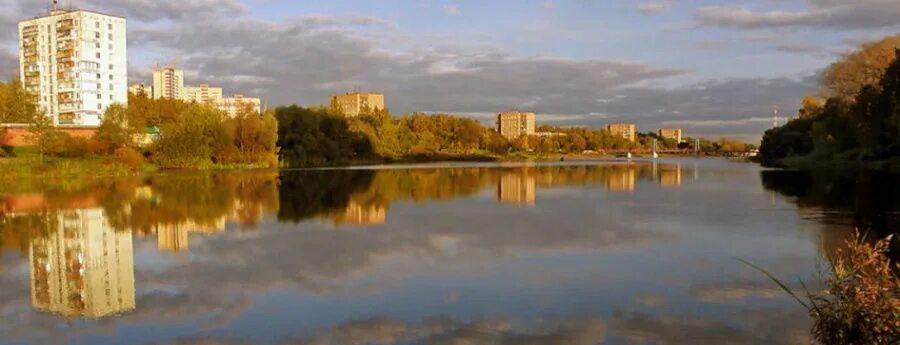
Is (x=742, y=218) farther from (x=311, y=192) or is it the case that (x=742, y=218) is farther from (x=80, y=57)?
(x=80, y=57)

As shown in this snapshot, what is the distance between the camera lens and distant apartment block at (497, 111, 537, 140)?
16438 cm

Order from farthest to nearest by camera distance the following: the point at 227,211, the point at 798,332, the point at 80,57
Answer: the point at 80,57 < the point at 227,211 < the point at 798,332

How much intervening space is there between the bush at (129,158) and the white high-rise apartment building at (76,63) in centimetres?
2876

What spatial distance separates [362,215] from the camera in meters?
16.1

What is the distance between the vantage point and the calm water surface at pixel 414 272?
6.05 m

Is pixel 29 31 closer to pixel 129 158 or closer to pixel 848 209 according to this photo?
pixel 129 158

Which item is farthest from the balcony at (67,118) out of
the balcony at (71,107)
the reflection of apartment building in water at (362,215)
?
the reflection of apartment building in water at (362,215)

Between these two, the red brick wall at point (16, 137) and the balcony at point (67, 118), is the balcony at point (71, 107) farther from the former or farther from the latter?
the red brick wall at point (16, 137)

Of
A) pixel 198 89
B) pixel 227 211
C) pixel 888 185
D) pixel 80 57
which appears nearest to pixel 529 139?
pixel 198 89

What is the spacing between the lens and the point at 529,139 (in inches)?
4734

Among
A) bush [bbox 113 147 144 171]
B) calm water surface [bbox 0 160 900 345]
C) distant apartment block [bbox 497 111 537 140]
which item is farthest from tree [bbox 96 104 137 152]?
distant apartment block [bbox 497 111 537 140]

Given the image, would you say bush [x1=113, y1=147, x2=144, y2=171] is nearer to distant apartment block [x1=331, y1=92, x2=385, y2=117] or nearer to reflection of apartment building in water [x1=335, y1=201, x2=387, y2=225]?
reflection of apartment building in water [x1=335, y1=201, x2=387, y2=225]

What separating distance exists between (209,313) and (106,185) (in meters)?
25.1

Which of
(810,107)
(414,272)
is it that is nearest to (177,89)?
(810,107)
